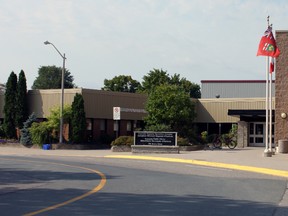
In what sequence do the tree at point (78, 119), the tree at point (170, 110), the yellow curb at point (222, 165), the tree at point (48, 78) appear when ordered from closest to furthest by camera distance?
the yellow curb at point (222, 165) → the tree at point (170, 110) → the tree at point (78, 119) → the tree at point (48, 78)

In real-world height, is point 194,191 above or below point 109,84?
below

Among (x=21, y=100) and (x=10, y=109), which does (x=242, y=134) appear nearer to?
(x=21, y=100)

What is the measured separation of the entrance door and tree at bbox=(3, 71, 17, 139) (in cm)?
2023

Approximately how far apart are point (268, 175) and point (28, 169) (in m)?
9.27

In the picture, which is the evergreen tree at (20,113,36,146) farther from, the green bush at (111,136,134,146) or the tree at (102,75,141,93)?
the tree at (102,75,141,93)

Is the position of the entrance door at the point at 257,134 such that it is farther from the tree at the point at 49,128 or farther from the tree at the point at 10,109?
the tree at the point at 10,109

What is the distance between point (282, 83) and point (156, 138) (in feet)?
30.2

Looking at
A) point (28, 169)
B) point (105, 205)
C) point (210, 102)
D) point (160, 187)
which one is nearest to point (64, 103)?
point (210, 102)

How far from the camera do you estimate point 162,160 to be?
2614 cm

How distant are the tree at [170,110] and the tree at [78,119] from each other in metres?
4.95

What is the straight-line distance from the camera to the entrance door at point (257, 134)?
44.1m

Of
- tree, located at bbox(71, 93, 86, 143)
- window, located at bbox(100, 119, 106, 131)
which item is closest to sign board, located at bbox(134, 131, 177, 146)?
tree, located at bbox(71, 93, 86, 143)

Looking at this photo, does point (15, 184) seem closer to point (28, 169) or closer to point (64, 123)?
point (28, 169)

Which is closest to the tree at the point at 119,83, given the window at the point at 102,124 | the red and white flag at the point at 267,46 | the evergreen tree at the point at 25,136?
the window at the point at 102,124
